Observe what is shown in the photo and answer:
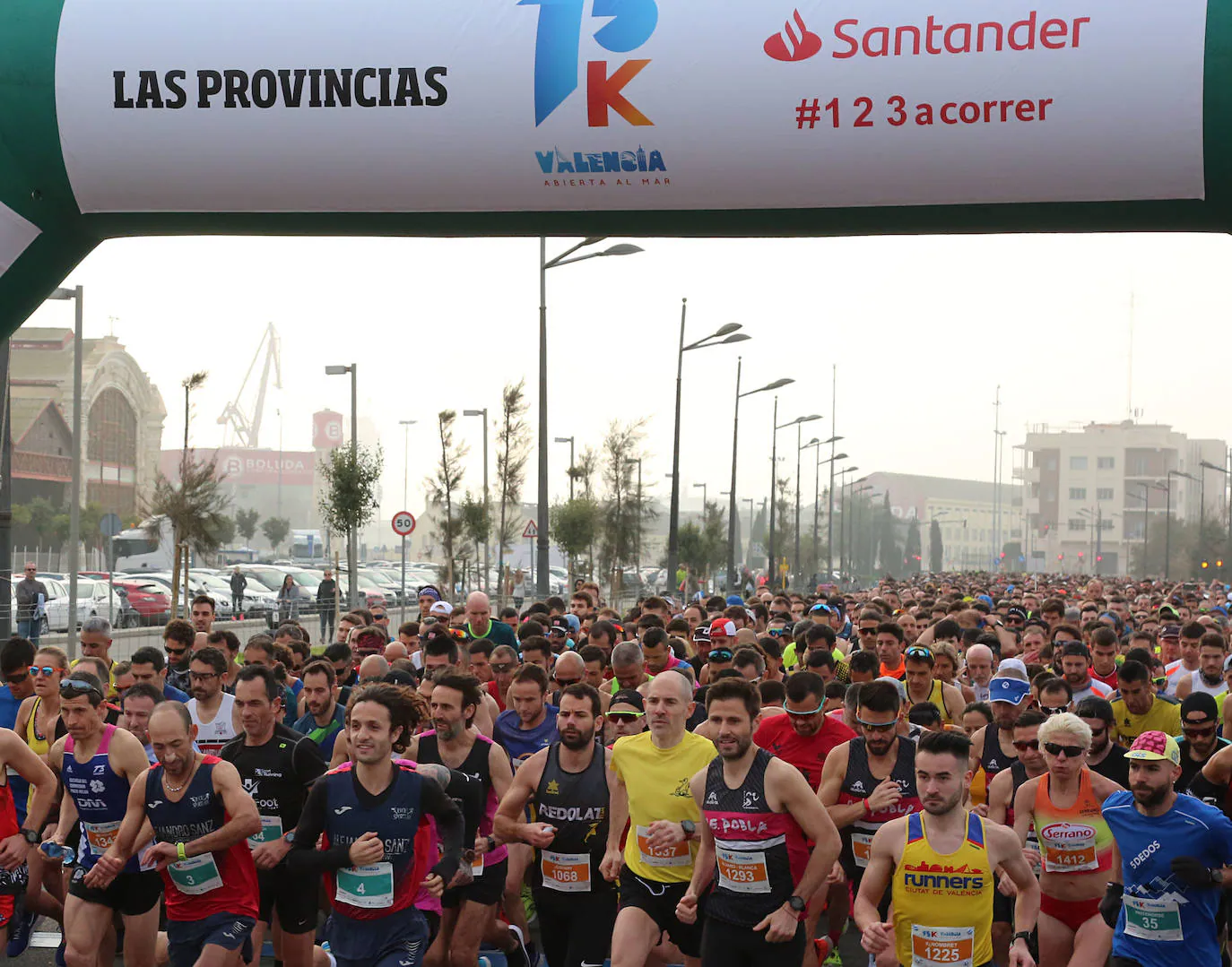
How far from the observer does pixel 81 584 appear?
31203mm

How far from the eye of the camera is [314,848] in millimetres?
6492

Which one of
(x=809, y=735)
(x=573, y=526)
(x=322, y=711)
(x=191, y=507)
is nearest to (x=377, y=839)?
(x=322, y=711)

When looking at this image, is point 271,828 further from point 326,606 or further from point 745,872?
point 326,606

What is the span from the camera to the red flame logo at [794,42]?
511 centimetres

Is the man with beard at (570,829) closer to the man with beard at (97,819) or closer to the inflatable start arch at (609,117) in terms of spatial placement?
the man with beard at (97,819)

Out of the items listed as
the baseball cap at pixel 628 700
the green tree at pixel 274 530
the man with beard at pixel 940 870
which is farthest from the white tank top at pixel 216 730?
the green tree at pixel 274 530

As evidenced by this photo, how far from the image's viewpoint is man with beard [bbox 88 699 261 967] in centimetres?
689

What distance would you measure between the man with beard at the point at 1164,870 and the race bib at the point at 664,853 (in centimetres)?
188

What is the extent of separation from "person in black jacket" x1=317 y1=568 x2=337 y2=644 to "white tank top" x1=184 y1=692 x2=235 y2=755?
1908 cm

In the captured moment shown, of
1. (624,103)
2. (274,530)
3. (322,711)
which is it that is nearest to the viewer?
(624,103)

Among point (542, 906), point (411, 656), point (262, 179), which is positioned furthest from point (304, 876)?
point (411, 656)

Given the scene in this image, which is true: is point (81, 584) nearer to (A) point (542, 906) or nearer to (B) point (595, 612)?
(B) point (595, 612)

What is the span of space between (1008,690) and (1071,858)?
1855 mm

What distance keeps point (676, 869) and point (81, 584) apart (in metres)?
26.5
